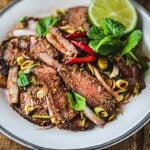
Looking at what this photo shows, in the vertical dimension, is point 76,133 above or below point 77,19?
below

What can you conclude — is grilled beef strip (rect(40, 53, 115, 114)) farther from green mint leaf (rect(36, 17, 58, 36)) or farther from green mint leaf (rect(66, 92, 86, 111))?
green mint leaf (rect(36, 17, 58, 36))

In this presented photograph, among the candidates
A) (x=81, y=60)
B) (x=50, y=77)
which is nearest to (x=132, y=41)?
(x=81, y=60)

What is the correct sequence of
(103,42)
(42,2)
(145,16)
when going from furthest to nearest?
(42,2) → (145,16) → (103,42)

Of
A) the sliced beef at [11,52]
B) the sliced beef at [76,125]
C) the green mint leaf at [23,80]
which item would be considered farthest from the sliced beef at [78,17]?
the sliced beef at [76,125]

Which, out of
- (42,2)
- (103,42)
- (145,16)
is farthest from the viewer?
(42,2)

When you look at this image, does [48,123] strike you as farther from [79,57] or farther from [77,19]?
[77,19]

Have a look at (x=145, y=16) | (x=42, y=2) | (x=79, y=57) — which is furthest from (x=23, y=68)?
(x=145, y=16)

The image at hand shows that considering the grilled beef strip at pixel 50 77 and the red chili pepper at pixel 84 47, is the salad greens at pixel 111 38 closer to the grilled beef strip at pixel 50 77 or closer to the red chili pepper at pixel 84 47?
the red chili pepper at pixel 84 47

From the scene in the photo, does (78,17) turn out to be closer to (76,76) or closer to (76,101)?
(76,76)
